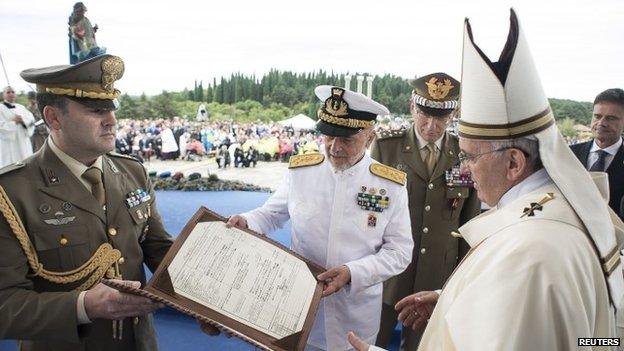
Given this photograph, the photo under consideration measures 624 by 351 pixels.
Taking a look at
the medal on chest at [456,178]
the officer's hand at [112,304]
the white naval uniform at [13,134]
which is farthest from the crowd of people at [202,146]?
the officer's hand at [112,304]

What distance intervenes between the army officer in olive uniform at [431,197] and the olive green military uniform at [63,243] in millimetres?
1819

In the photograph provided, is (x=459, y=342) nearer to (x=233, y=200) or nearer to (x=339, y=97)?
(x=339, y=97)

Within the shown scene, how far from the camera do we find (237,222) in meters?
2.13

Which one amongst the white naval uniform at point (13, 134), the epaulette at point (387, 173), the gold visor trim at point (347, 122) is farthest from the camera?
the white naval uniform at point (13, 134)

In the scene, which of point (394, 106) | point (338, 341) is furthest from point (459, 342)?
point (394, 106)

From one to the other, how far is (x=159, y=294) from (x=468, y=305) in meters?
1.11

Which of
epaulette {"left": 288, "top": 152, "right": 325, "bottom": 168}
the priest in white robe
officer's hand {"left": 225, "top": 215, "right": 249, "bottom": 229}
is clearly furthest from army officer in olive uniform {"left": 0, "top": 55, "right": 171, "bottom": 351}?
the priest in white robe

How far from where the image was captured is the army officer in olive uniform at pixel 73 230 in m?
1.60

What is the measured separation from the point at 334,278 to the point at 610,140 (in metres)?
3.32

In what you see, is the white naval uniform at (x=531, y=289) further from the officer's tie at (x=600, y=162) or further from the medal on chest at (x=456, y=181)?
the officer's tie at (x=600, y=162)

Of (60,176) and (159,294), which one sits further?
(60,176)

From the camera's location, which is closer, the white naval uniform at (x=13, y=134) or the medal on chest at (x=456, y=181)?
the medal on chest at (x=456, y=181)

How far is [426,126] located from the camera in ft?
10.5

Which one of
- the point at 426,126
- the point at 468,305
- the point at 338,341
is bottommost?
the point at 338,341
